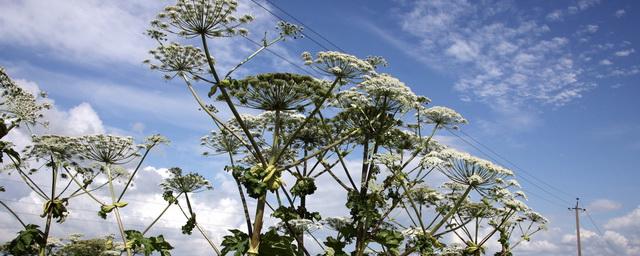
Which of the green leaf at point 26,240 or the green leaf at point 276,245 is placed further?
the green leaf at point 276,245

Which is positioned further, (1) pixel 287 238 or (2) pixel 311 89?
(1) pixel 287 238

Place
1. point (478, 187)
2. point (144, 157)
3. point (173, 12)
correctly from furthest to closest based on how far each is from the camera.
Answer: point (144, 157) → point (478, 187) → point (173, 12)

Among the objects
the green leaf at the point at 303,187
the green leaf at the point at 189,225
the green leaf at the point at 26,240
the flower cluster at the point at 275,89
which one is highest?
the flower cluster at the point at 275,89

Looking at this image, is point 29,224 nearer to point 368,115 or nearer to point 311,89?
point 311,89

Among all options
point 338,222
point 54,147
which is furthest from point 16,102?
point 338,222

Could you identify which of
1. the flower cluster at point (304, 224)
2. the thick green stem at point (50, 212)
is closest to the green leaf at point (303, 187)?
the flower cluster at point (304, 224)

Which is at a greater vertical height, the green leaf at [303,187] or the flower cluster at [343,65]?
the flower cluster at [343,65]

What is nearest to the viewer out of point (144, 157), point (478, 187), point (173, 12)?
point (173, 12)

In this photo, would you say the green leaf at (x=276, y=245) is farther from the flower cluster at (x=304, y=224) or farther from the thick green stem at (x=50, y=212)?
the thick green stem at (x=50, y=212)

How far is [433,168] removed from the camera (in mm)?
16531

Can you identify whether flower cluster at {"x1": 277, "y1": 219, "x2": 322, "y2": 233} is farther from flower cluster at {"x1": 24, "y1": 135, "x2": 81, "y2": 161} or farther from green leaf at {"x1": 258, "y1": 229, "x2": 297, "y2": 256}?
flower cluster at {"x1": 24, "y1": 135, "x2": 81, "y2": 161}

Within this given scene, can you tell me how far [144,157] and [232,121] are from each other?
295cm

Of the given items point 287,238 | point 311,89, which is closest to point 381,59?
point 311,89

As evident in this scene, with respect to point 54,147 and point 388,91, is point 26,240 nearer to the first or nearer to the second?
point 54,147
